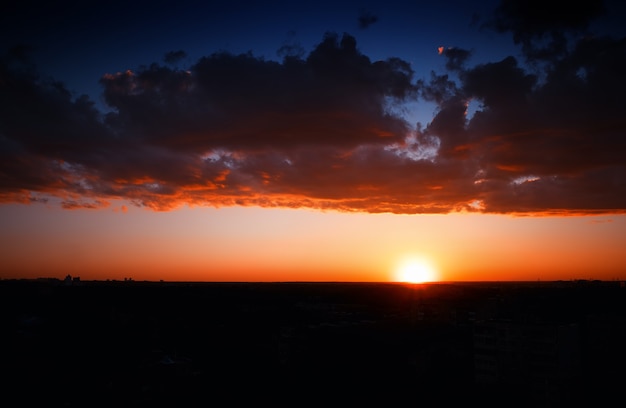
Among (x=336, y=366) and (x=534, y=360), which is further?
(x=336, y=366)

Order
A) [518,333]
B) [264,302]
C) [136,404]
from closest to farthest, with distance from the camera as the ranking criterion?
[136,404]
[518,333]
[264,302]

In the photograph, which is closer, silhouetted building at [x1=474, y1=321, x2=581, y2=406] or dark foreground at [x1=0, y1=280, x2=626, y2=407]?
dark foreground at [x1=0, y1=280, x2=626, y2=407]

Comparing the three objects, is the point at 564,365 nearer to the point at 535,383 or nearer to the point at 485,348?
the point at 535,383

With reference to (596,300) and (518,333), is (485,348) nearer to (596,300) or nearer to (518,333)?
(518,333)

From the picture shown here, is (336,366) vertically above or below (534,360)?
below

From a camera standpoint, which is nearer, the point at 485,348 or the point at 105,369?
the point at 485,348

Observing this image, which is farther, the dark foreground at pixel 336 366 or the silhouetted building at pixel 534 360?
the silhouetted building at pixel 534 360

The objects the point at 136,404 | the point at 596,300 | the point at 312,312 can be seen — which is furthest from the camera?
the point at 596,300

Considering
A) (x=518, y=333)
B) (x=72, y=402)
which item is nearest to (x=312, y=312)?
(x=518, y=333)

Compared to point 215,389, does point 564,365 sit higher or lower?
higher
